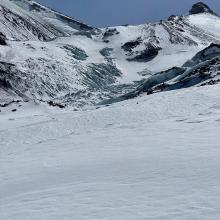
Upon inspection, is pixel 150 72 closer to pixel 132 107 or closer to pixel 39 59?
pixel 39 59

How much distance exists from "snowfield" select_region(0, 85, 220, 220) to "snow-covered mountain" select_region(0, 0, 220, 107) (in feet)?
180

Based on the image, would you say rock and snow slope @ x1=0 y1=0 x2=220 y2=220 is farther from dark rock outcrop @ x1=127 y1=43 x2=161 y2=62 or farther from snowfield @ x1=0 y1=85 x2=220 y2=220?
dark rock outcrop @ x1=127 y1=43 x2=161 y2=62

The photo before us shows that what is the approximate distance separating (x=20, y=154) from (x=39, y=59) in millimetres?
115166

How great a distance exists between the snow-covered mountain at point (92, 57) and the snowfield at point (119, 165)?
180ft

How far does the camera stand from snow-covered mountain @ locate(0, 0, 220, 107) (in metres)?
117

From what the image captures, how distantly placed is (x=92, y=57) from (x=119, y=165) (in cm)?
13840

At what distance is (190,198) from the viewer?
11.5 meters

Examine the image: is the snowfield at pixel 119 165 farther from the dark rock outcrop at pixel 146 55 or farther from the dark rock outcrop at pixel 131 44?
the dark rock outcrop at pixel 131 44

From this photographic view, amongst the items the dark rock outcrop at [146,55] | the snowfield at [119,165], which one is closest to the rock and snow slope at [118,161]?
the snowfield at [119,165]

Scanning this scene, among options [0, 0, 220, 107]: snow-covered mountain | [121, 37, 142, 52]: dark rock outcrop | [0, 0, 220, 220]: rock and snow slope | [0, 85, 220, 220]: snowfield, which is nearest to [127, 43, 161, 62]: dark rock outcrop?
[0, 0, 220, 107]: snow-covered mountain

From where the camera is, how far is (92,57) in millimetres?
153500

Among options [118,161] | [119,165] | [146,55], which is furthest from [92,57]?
[119,165]

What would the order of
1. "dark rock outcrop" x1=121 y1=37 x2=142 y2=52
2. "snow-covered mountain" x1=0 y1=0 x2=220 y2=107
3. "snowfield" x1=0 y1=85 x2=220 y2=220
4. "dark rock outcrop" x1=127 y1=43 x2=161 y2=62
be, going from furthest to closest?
"dark rock outcrop" x1=121 y1=37 x2=142 y2=52 < "dark rock outcrop" x1=127 y1=43 x2=161 y2=62 < "snow-covered mountain" x1=0 y1=0 x2=220 y2=107 < "snowfield" x1=0 y1=85 x2=220 y2=220

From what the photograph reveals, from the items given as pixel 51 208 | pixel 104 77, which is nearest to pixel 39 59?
pixel 104 77
